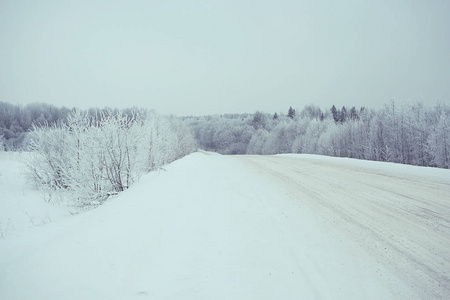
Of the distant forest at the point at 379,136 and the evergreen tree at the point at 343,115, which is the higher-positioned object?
the evergreen tree at the point at 343,115

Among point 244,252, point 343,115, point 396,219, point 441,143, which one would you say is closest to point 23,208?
point 244,252

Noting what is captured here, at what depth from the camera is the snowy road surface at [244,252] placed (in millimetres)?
3154

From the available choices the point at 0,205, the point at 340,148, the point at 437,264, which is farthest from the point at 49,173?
the point at 340,148

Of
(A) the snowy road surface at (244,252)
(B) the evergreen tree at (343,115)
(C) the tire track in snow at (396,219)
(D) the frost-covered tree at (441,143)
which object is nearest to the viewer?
(A) the snowy road surface at (244,252)

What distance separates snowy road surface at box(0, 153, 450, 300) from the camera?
315cm

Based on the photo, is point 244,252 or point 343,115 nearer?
point 244,252

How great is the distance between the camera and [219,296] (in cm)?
309

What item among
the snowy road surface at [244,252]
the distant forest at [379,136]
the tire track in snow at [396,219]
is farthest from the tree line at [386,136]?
the snowy road surface at [244,252]

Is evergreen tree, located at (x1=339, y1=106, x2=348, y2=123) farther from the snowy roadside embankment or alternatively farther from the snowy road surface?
the snowy road surface

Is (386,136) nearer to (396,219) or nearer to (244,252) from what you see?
(396,219)

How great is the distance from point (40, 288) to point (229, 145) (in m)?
Result: 98.0

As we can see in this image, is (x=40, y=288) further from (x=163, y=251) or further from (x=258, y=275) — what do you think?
(x=258, y=275)

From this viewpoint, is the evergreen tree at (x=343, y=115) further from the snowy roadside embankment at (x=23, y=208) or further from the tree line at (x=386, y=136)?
the snowy roadside embankment at (x=23, y=208)

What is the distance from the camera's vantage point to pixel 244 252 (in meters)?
4.24
